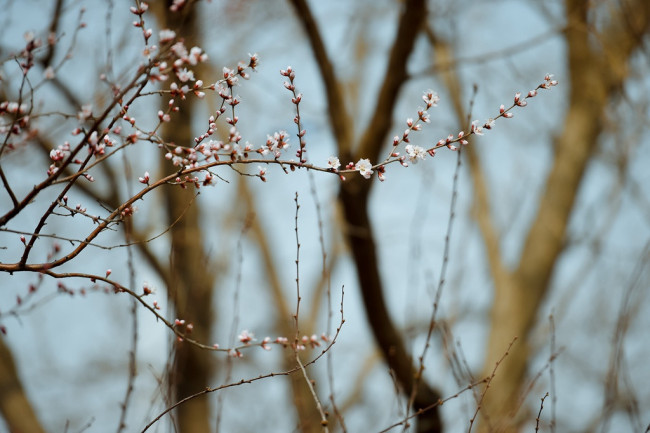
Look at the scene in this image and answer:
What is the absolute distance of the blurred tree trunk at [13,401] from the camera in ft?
9.72

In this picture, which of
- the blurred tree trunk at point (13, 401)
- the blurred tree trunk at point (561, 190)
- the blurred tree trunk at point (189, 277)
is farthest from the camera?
the blurred tree trunk at point (561, 190)

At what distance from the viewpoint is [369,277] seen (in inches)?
120

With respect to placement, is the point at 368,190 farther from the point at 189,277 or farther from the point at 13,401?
the point at 13,401

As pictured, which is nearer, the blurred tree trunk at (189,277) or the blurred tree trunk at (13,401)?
the blurred tree trunk at (13,401)

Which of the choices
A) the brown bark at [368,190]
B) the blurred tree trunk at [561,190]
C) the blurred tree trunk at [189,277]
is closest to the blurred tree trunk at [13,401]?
the blurred tree trunk at [189,277]

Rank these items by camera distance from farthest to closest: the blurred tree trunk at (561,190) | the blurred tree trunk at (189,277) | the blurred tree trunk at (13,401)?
the blurred tree trunk at (561,190)
the blurred tree trunk at (189,277)
the blurred tree trunk at (13,401)

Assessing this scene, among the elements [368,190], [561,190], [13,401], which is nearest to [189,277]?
[13,401]

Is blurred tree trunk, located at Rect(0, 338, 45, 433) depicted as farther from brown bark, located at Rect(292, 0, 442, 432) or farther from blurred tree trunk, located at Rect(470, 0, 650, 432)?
blurred tree trunk, located at Rect(470, 0, 650, 432)

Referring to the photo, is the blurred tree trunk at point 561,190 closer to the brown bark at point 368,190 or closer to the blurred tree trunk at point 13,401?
the brown bark at point 368,190

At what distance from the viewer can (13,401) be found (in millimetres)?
3008

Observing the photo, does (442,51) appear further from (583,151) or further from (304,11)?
(304,11)

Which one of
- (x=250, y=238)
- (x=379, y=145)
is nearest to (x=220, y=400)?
(x=379, y=145)

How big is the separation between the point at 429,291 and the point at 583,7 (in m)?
2.28

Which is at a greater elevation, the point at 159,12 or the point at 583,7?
the point at 159,12
